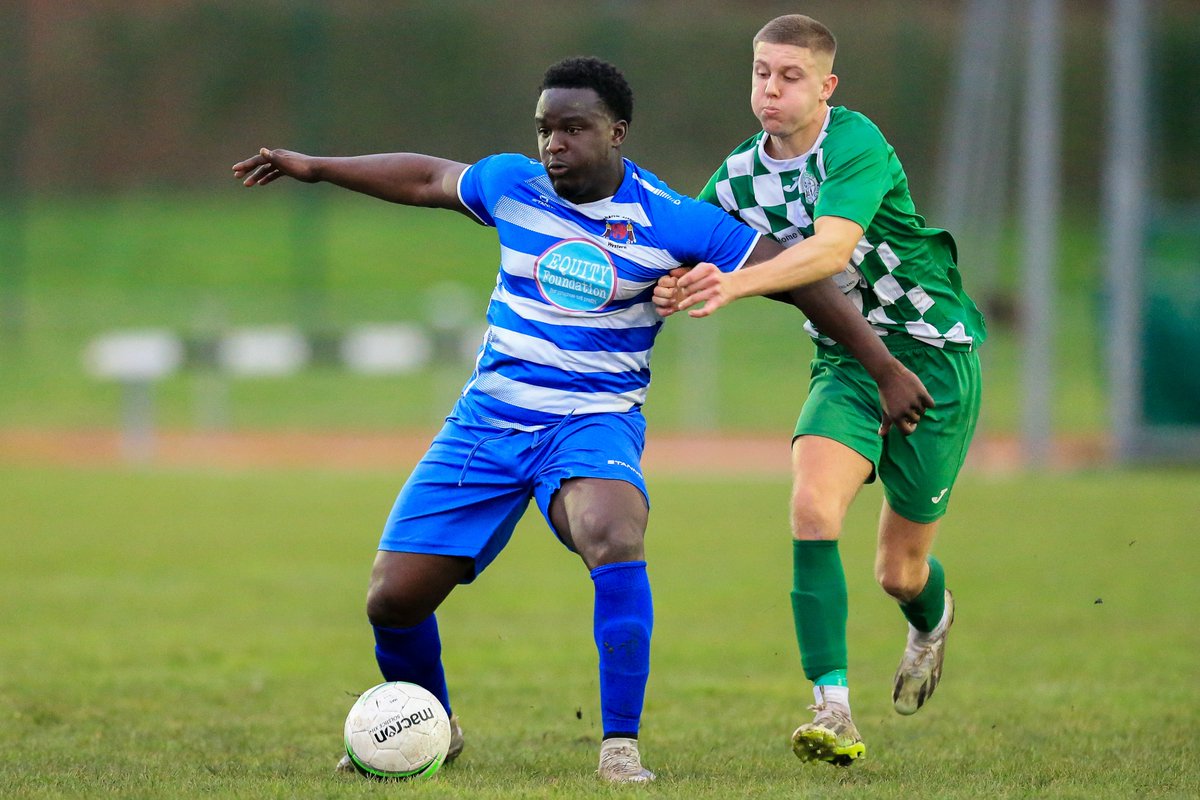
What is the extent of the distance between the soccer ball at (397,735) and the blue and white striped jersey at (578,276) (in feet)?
2.98

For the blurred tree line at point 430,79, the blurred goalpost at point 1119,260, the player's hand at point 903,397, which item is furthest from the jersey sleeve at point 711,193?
the blurred tree line at point 430,79

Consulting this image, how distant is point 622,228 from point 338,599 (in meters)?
5.34

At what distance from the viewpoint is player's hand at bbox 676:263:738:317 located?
4609 millimetres

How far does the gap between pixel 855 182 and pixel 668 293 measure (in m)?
0.72

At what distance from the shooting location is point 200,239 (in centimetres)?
3316

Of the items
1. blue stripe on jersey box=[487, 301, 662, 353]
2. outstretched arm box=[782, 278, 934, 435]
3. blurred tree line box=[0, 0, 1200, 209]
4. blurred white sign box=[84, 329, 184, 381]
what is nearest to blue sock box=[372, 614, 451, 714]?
blue stripe on jersey box=[487, 301, 662, 353]

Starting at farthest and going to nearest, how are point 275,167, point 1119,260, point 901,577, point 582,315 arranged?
point 1119,260 < point 901,577 < point 275,167 < point 582,315

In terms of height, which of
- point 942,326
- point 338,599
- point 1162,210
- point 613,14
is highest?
point 613,14

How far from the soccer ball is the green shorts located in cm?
154

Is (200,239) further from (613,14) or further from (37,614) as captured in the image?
(37,614)

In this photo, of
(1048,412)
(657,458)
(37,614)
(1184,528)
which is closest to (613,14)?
(657,458)

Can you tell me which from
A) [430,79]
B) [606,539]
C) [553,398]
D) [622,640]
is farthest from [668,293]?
[430,79]

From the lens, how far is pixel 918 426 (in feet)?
18.4

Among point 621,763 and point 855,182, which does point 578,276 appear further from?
point 621,763
